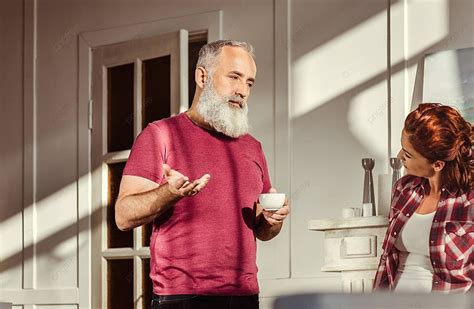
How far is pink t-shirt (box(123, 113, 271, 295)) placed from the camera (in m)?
2.64

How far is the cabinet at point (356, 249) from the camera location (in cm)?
348

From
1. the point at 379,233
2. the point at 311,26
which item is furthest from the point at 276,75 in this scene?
the point at 379,233

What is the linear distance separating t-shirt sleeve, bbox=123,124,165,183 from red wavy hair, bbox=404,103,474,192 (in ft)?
3.96

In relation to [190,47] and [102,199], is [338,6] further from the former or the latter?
[102,199]

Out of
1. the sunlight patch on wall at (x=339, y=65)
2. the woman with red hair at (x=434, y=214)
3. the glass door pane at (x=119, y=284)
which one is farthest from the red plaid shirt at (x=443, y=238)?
the glass door pane at (x=119, y=284)

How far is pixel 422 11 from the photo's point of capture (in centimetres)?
373

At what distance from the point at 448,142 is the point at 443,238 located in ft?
1.33

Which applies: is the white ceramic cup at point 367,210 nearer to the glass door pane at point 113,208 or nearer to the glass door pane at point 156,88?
the glass door pane at point 156,88

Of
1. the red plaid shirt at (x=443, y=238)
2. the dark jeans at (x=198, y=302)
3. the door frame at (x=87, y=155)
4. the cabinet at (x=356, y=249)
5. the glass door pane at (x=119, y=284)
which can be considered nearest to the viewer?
the dark jeans at (x=198, y=302)

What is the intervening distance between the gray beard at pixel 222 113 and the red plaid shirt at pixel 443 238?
796 mm

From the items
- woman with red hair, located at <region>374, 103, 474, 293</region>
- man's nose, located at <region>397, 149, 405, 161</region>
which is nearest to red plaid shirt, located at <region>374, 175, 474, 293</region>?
woman with red hair, located at <region>374, 103, 474, 293</region>

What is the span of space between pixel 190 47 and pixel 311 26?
2.60 ft

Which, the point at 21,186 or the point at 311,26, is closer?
the point at 311,26

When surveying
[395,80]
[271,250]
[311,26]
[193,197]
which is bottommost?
[271,250]
